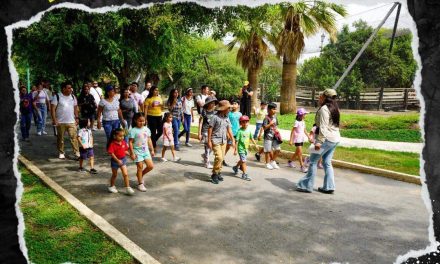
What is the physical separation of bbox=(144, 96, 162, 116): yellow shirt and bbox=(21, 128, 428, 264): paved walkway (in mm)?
1722

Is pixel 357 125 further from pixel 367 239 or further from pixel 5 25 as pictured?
pixel 5 25

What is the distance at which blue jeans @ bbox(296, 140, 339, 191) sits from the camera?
5445 millimetres

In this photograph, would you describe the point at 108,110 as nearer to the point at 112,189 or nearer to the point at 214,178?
the point at 112,189

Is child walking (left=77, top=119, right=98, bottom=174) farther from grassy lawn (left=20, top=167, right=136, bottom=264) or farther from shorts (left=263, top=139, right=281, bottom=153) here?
shorts (left=263, top=139, right=281, bottom=153)

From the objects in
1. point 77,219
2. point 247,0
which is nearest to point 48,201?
point 77,219

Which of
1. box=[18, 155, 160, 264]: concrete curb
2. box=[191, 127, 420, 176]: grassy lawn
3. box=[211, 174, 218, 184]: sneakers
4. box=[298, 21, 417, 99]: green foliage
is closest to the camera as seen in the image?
box=[18, 155, 160, 264]: concrete curb

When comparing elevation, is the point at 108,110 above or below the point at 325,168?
above

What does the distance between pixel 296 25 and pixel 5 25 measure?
13.0 m

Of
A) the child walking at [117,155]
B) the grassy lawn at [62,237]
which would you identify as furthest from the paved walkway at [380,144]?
the grassy lawn at [62,237]

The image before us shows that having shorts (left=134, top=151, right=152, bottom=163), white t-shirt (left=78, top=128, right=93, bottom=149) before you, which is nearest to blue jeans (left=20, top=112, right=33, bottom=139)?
white t-shirt (left=78, top=128, right=93, bottom=149)

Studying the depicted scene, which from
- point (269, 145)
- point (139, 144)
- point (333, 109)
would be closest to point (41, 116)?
point (139, 144)

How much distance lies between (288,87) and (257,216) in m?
11.7

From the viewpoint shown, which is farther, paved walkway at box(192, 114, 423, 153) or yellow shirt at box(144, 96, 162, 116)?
paved walkway at box(192, 114, 423, 153)

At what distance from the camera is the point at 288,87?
1564 centimetres
